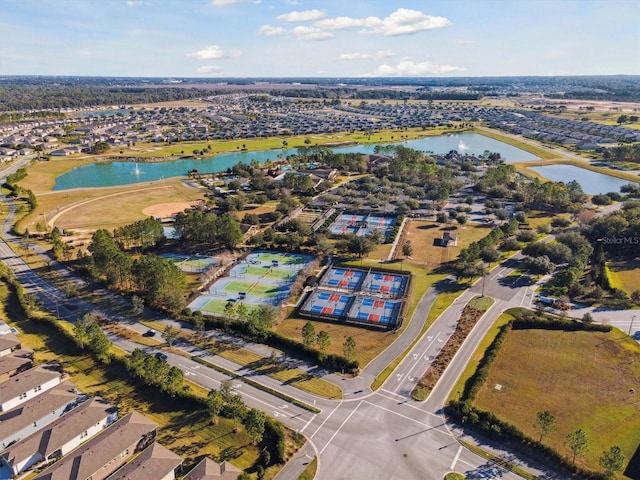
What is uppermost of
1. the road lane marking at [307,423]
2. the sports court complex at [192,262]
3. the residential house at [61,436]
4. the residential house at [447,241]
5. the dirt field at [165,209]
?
the dirt field at [165,209]

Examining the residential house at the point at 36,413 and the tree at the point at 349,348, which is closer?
the residential house at the point at 36,413

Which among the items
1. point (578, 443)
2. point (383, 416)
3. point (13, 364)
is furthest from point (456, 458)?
point (13, 364)

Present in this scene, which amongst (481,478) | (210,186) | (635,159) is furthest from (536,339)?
(635,159)

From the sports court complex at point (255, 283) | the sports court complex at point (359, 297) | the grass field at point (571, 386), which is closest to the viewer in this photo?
the grass field at point (571, 386)

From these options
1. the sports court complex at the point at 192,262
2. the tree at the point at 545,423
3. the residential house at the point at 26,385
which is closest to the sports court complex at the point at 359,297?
the sports court complex at the point at 192,262

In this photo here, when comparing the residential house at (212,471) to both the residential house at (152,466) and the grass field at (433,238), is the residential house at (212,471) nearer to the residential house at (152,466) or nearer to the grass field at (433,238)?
the residential house at (152,466)

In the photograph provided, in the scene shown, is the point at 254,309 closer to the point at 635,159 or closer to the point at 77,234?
the point at 77,234

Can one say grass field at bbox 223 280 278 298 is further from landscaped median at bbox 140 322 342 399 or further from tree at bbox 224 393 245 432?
A: tree at bbox 224 393 245 432
